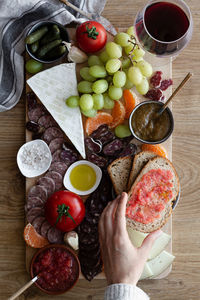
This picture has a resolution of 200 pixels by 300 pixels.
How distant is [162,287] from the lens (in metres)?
1.86

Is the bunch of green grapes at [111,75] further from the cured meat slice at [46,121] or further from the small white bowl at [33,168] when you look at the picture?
the small white bowl at [33,168]

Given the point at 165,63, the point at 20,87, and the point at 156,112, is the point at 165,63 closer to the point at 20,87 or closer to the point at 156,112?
the point at 156,112

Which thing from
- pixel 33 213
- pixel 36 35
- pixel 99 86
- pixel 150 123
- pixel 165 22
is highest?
pixel 165 22

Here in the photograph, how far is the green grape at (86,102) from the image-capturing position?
1727 mm

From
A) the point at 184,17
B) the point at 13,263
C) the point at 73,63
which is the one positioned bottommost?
the point at 13,263

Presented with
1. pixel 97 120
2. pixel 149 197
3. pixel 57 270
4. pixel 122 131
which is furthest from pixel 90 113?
pixel 57 270

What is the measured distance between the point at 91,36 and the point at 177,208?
95cm

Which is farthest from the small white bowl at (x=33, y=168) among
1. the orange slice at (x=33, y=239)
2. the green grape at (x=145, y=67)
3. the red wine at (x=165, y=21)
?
the red wine at (x=165, y=21)

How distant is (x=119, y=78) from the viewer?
1.72 meters

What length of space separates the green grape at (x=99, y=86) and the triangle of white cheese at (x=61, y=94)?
0.43 ft

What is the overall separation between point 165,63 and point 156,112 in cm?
29

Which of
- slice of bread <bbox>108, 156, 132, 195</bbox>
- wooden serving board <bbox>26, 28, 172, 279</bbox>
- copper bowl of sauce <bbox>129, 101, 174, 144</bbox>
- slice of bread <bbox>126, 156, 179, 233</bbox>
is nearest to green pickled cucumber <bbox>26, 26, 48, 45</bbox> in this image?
wooden serving board <bbox>26, 28, 172, 279</bbox>

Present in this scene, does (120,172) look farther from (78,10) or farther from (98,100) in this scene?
(78,10)

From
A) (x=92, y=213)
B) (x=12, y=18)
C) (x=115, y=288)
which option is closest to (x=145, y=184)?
(x=92, y=213)
